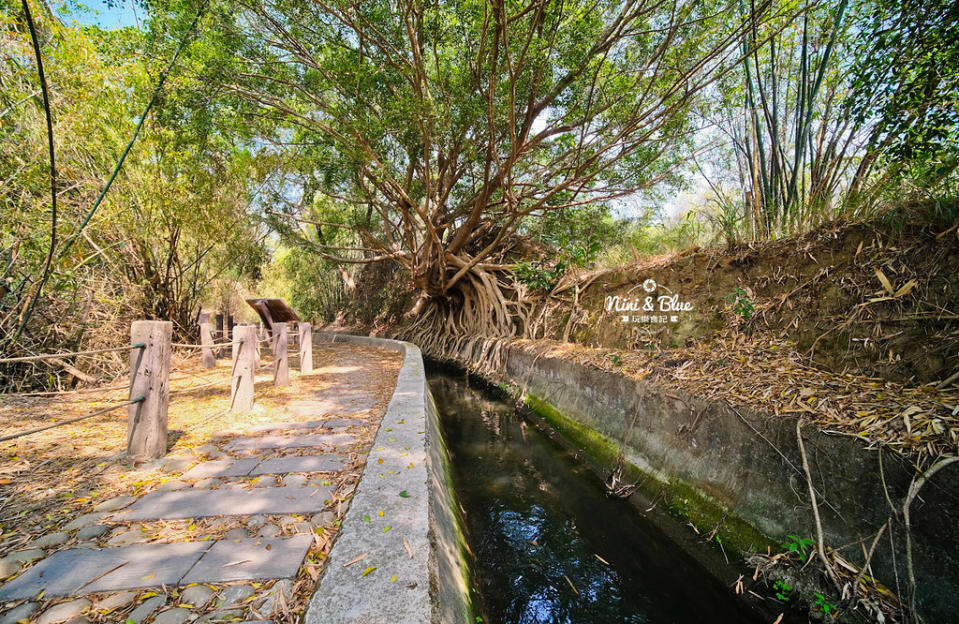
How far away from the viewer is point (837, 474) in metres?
1.84

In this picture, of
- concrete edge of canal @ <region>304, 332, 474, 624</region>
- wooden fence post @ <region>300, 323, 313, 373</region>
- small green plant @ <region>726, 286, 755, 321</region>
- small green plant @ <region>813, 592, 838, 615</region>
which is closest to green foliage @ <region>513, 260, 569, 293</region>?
small green plant @ <region>726, 286, 755, 321</region>

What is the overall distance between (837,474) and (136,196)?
736 centimetres

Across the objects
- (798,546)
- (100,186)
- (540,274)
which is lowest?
(798,546)

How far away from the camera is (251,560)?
1480 mm

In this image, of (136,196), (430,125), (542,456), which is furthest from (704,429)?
(136,196)

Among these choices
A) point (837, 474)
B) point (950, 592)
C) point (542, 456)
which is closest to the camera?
point (950, 592)

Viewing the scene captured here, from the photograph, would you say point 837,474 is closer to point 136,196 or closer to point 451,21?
point 451,21

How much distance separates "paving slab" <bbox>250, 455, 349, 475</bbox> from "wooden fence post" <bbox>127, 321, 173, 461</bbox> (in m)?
0.72

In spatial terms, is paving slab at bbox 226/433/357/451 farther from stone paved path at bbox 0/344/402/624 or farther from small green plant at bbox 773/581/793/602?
small green plant at bbox 773/581/793/602

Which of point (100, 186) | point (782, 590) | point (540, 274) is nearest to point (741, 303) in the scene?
point (782, 590)

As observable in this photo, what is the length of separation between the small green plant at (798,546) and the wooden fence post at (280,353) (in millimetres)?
4908

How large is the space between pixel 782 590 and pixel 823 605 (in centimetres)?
23

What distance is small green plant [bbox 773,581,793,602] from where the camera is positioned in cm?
190

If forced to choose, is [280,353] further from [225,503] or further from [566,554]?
[566,554]
